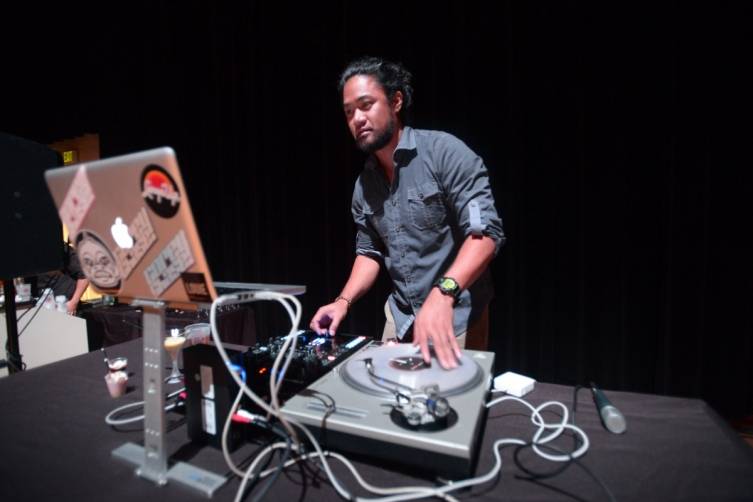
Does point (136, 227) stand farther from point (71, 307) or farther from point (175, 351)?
point (71, 307)

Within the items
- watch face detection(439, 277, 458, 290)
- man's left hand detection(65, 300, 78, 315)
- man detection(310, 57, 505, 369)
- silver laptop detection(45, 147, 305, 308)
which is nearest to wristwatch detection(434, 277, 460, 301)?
watch face detection(439, 277, 458, 290)

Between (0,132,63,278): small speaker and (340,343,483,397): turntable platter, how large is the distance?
114 cm

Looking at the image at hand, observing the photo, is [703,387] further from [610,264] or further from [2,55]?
[2,55]

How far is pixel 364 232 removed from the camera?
150cm

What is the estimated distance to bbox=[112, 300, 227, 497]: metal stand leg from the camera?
0.55m

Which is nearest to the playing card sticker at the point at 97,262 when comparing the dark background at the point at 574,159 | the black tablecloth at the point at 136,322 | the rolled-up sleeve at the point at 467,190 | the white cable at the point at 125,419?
the white cable at the point at 125,419

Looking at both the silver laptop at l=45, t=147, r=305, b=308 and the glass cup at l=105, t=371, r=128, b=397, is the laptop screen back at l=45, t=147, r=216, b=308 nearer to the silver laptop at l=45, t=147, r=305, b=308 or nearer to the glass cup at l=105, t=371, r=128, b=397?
the silver laptop at l=45, t=147, r=305, b=308

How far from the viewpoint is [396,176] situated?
4.56ft

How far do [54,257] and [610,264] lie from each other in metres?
2.42

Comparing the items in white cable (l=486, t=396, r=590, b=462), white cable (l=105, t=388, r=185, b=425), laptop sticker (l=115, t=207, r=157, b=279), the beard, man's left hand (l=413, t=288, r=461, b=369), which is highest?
the beard

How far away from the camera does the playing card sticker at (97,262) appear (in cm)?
59

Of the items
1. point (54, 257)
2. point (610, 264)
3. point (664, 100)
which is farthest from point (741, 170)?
point (54, 257)

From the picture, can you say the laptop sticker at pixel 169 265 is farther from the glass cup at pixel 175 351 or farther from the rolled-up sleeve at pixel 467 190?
the rolled-up sleeve at pixel 467 190

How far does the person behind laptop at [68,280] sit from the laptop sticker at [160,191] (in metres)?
0.22
